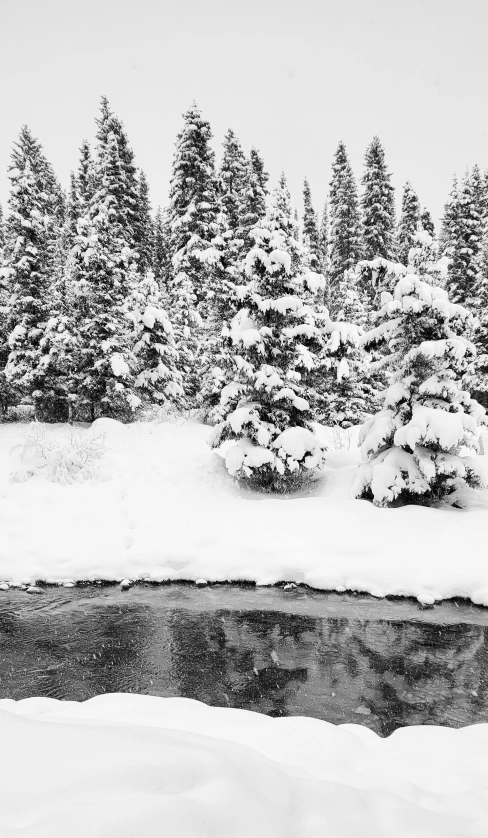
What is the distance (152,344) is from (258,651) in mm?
16388

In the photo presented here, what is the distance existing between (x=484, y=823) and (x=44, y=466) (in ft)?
40.4

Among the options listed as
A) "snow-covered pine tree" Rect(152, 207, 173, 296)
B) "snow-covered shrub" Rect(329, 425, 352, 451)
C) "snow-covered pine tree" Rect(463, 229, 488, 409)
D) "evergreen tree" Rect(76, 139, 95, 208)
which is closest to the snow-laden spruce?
"snow-covered shrub" Rect(329, 425, 352, 451)

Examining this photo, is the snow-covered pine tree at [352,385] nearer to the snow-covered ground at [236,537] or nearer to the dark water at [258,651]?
the snow-covered ground at [236,537]

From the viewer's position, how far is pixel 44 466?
12578mm

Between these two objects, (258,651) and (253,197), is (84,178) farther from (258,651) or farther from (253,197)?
(258,651)

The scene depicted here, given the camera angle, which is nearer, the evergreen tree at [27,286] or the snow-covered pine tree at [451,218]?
the evergreen tree at [27,286]

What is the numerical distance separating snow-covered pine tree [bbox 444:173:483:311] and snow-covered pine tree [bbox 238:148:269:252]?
13.0 m

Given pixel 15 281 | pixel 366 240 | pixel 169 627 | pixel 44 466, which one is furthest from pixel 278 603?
pixel 366 240

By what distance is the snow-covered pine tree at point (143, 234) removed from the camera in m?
27.5

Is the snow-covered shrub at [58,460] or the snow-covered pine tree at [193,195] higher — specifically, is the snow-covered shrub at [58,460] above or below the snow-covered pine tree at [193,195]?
below

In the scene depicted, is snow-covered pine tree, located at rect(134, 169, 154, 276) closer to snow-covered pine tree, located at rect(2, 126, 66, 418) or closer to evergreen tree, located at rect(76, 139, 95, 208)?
evergreen tree, located at rect(76, 139, 95, 208)

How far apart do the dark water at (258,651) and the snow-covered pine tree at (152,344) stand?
13.7 m

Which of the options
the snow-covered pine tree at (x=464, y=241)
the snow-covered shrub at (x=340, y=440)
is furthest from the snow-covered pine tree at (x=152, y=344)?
the snow-covered pine tree at (x=464, y=241)

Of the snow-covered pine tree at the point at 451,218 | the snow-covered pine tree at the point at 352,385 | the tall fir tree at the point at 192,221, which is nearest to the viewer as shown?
the snow-covered pine tree at the point at 352,385
